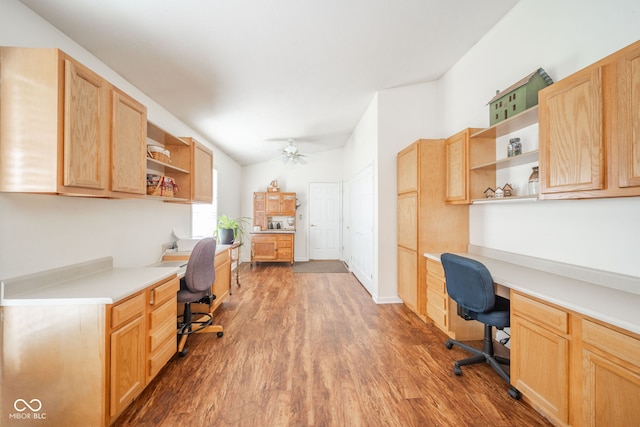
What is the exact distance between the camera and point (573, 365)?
130cm

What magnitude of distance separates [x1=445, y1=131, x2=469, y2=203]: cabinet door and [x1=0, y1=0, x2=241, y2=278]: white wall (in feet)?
11.1

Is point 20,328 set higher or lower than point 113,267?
lower

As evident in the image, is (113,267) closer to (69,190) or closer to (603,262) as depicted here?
(69,190)

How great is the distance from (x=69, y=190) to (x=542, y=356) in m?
3.02

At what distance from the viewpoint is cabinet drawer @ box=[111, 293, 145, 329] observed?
4.72ft

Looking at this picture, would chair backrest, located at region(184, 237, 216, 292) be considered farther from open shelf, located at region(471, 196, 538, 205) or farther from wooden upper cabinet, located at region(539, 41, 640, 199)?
wooden upper cabinet, located at region(539, 41, 640, 199)

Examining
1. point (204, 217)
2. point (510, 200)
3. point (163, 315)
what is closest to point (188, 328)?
point (163, 315)

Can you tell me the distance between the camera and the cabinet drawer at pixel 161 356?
179 centimetres

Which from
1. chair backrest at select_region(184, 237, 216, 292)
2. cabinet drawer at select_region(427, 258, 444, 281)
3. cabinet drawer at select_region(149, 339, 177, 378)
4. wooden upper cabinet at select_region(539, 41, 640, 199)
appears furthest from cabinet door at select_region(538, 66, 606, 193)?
cabinet drawer at select_region(149, 339, 177, 378)

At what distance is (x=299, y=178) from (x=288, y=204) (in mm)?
819

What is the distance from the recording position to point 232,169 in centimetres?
586

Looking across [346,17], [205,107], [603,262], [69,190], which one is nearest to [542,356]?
[603,262]

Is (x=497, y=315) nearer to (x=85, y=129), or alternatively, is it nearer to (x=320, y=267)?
(x=85, y=129)

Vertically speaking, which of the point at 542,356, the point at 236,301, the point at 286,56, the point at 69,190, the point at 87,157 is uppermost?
the point at 286,56
